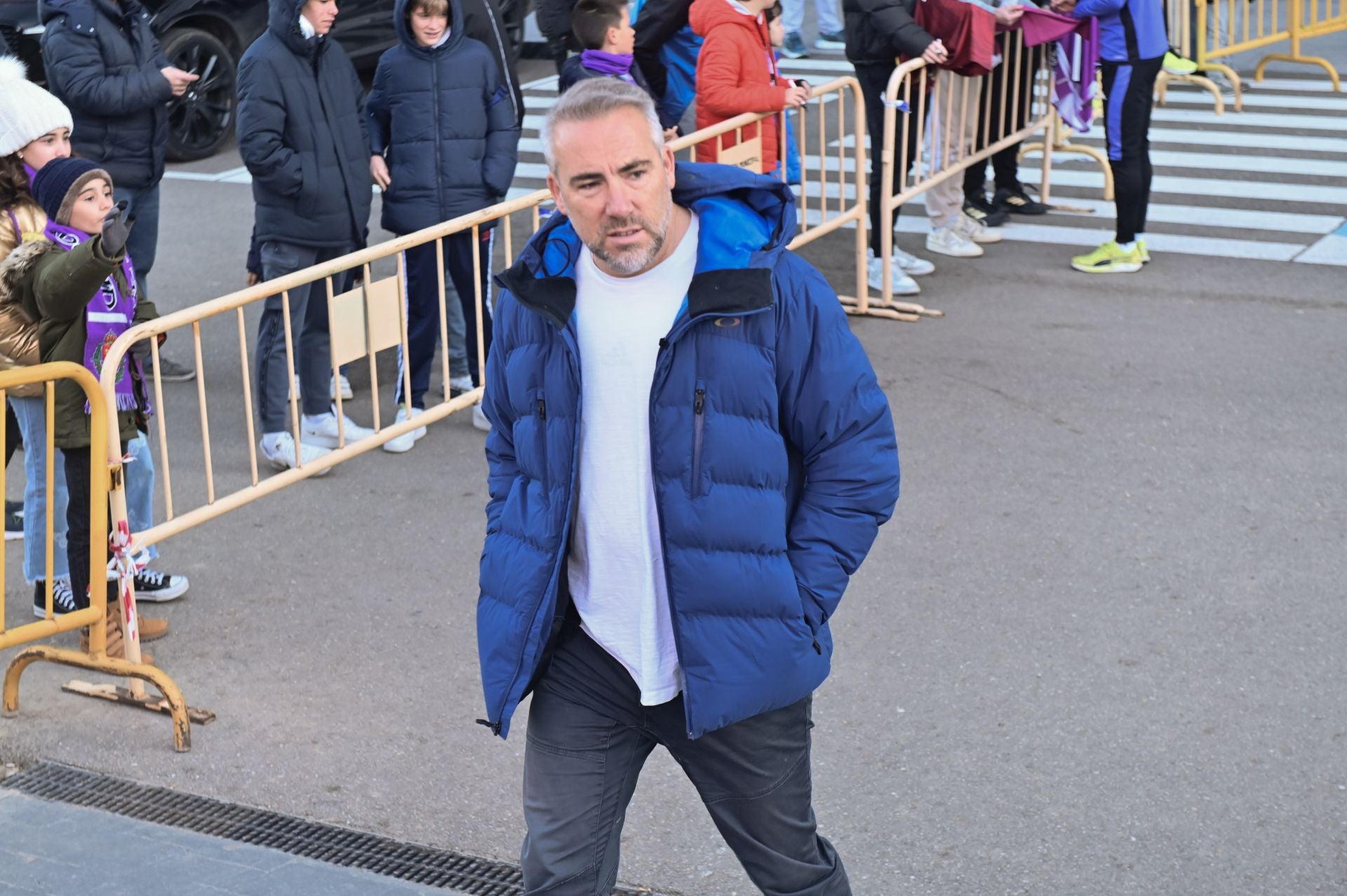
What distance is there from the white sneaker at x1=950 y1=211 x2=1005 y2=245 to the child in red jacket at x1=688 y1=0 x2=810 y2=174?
2247mm

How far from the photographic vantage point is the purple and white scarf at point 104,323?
525cm

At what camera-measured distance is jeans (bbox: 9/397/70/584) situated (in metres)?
5.51

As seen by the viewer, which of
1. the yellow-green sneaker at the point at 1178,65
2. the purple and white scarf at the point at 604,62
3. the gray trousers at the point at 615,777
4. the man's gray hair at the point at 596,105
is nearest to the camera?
the man's gray hair at the point at 596,105

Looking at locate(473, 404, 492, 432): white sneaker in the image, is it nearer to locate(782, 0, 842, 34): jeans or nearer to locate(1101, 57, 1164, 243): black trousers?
locate(1101, 57, 1164, 243): black trousers

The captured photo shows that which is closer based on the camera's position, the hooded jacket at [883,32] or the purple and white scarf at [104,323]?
the purple and white scarf at [104,323]

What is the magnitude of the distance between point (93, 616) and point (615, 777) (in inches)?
91.5

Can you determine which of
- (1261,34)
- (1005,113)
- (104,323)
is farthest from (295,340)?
(1261,34)

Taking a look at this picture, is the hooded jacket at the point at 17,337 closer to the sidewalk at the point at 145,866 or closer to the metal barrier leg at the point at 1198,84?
the sidewalk at the point at 145,866

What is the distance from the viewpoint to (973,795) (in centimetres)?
450

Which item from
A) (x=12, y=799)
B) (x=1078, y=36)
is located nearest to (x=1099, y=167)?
(x=1078, y=36)

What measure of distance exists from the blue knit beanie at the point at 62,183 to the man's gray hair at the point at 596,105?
2.66m

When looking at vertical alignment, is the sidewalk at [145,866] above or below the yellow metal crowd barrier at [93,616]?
below

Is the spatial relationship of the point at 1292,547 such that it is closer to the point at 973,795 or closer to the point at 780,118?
the point at 973,795

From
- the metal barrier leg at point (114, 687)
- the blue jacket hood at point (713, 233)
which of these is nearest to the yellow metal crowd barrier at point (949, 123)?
the metal barrier leg at point (114, 687)
